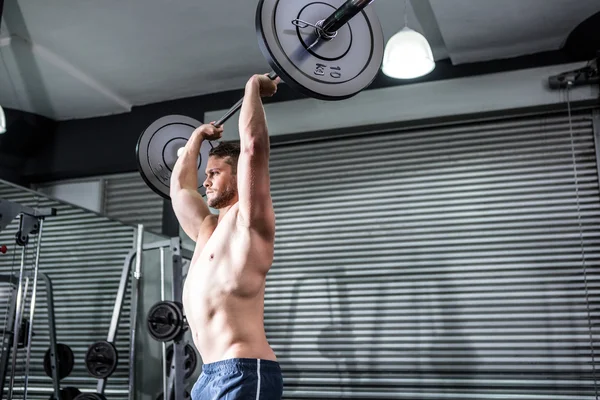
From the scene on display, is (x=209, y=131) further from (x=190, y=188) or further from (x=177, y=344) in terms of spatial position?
(x=177, y=344)

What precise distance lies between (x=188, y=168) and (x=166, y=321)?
1.55 m

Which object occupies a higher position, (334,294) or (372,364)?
(334,294)

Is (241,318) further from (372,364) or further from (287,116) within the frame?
(287,116)

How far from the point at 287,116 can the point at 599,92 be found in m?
2.11

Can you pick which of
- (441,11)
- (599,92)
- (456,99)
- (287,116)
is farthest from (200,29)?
(599,92)

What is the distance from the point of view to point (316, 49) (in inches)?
71.1

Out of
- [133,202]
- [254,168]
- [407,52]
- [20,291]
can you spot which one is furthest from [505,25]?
[20,291]

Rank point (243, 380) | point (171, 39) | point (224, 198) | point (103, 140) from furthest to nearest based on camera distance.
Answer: point (103, 140), point (171, 39), point (224, 198), point (243, 380)

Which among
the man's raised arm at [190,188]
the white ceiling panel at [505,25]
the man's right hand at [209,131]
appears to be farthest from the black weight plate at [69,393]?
the white ceiling panel at [505,25]

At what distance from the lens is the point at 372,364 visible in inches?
158

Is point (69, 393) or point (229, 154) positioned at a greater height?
point (229, 154)

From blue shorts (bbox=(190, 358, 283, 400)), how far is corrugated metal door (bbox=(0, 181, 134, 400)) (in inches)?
91.1

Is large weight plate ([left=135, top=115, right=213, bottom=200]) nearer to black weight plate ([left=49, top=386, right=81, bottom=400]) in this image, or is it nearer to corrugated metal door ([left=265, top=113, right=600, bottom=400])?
corrugated metal door ([left=265, top=113, right=600, bottom=400])

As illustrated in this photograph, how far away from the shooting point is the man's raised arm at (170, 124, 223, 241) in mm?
2334
